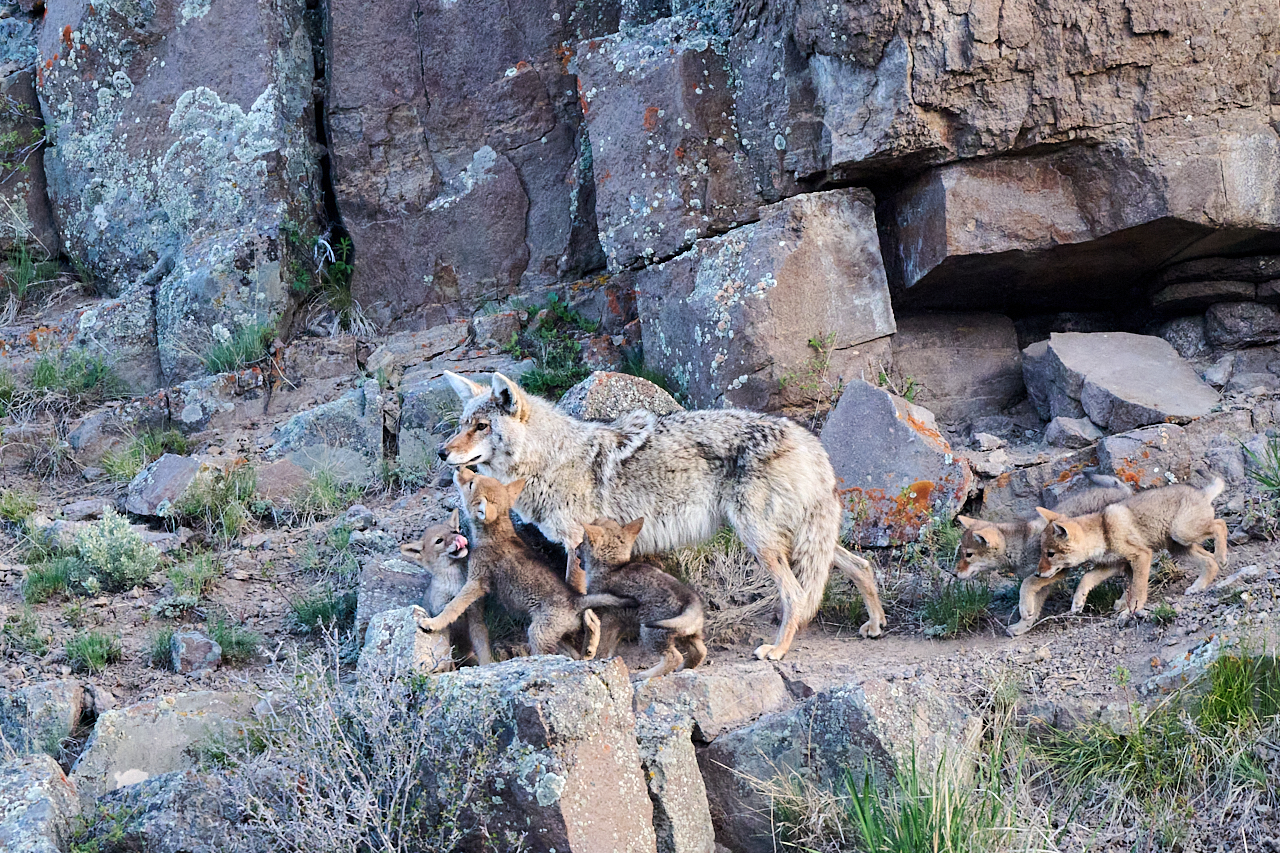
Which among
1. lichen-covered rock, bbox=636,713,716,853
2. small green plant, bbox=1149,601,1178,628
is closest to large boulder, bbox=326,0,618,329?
small green plant, bbox=1149,601,1178,628

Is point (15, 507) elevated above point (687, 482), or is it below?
above

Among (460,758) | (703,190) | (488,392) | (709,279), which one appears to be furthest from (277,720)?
(703,190)

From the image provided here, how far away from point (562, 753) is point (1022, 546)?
3.85m

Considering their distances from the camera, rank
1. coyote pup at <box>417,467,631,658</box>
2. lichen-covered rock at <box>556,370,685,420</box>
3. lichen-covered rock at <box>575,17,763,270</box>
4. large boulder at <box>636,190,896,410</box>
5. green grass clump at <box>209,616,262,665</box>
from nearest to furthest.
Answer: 1. coyote pup at <box>417,467,631,658</box>
2. green grass clump at <box>209,616,262,665</box>
3. lichen-covered rock at <box>556,370,685,420</box>
4. large boulder at <box>636,190,896,410</box>
5. lichen-covered rock at <box>575,17,763,270</box>

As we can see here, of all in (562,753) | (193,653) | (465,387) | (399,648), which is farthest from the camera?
(465,387)

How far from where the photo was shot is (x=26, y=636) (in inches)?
277

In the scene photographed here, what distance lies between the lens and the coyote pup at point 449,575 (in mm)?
6858

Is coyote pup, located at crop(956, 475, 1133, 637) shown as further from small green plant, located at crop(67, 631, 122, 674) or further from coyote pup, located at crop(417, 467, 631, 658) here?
small green plant, located at crop(67, 631, 122, 674)

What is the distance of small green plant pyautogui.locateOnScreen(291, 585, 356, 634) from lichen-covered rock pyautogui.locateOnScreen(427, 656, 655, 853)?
2776 mm

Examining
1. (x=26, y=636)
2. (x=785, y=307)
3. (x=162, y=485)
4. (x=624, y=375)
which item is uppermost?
(x=785, y=307)

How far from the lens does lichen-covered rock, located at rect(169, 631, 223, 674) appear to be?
22.7 ft

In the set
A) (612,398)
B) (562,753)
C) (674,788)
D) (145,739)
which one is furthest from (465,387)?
(562,753)

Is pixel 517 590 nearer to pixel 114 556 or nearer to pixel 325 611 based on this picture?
pixel 325 611

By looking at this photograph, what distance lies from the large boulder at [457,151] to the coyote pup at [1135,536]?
5.69 meters
